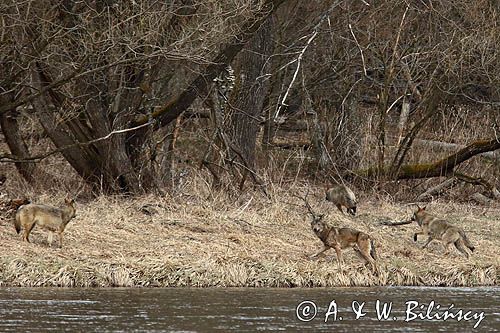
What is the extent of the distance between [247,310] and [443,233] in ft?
18.5

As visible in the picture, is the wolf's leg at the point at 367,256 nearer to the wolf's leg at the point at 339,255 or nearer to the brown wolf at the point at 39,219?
the wolf's leg at the point at 339,255

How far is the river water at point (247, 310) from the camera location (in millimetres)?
12211

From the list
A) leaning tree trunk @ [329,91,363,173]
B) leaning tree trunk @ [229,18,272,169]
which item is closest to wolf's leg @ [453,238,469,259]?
leaning tree trunk @ [229,18,272,169]

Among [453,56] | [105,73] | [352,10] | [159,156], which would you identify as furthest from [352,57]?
[105,73]

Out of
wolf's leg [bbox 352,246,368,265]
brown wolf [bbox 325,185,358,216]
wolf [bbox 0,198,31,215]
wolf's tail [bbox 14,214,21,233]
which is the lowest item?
brown wolf [bbox 325,185,358,216]

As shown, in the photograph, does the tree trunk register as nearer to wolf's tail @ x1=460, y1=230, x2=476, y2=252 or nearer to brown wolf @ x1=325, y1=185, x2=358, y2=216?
brown wolf @ x1=325, y1=185, x2=358, y2=216

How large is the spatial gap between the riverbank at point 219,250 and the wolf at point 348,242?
0.16 metres

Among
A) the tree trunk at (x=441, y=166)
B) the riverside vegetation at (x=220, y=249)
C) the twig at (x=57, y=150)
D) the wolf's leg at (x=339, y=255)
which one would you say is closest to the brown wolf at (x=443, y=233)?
the riverside vegetation at (x=220, y=249)

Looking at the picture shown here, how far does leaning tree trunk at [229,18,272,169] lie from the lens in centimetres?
2342

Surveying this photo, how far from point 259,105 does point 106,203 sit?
4626 mm

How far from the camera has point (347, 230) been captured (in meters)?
17.0

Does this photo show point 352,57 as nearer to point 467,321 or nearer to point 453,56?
point 453,56

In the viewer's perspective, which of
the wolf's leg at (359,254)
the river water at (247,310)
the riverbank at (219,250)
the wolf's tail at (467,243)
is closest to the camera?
the river water at (247,310)

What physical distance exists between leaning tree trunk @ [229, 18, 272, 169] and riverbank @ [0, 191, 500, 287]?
2600 mm
